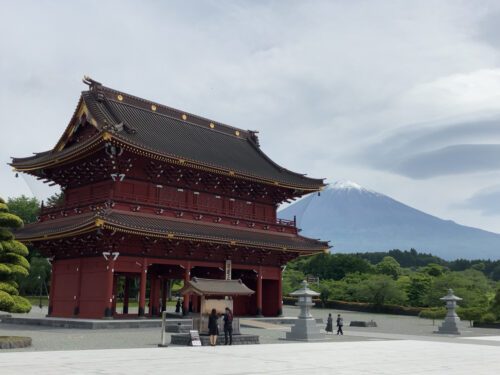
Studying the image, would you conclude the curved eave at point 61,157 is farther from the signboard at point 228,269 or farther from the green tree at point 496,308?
the green tree at point 496,308

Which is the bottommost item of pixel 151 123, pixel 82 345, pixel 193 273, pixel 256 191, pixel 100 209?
pixel 82 345

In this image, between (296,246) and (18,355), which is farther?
(296,246)

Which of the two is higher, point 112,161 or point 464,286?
point 112,161

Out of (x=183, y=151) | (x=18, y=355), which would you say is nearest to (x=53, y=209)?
(x=183, y=151)

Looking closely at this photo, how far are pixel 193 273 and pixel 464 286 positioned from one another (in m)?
36.4

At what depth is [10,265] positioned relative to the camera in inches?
864

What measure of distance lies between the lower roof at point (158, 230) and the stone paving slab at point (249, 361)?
37.5ft

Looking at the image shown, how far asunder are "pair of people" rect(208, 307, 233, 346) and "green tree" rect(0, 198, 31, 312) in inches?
307

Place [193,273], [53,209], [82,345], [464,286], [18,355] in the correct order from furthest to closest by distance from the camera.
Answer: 1. [464,286]
2. [193,273]
3. [53,209]
4. [82,345]
5. [18,355]

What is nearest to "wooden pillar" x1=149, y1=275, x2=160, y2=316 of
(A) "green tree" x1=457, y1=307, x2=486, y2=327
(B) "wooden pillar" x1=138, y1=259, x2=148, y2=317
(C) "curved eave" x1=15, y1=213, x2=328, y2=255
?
(B) "wooden pillar" x1=138, y1=259, x2=148, y2=317

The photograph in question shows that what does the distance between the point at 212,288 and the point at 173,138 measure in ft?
58.6

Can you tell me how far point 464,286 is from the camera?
58.9 meters

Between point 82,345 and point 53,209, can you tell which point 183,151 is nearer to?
point 53,209

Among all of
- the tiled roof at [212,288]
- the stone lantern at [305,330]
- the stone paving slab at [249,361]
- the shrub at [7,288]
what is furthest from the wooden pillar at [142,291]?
the stone paving slab at [249,361]
